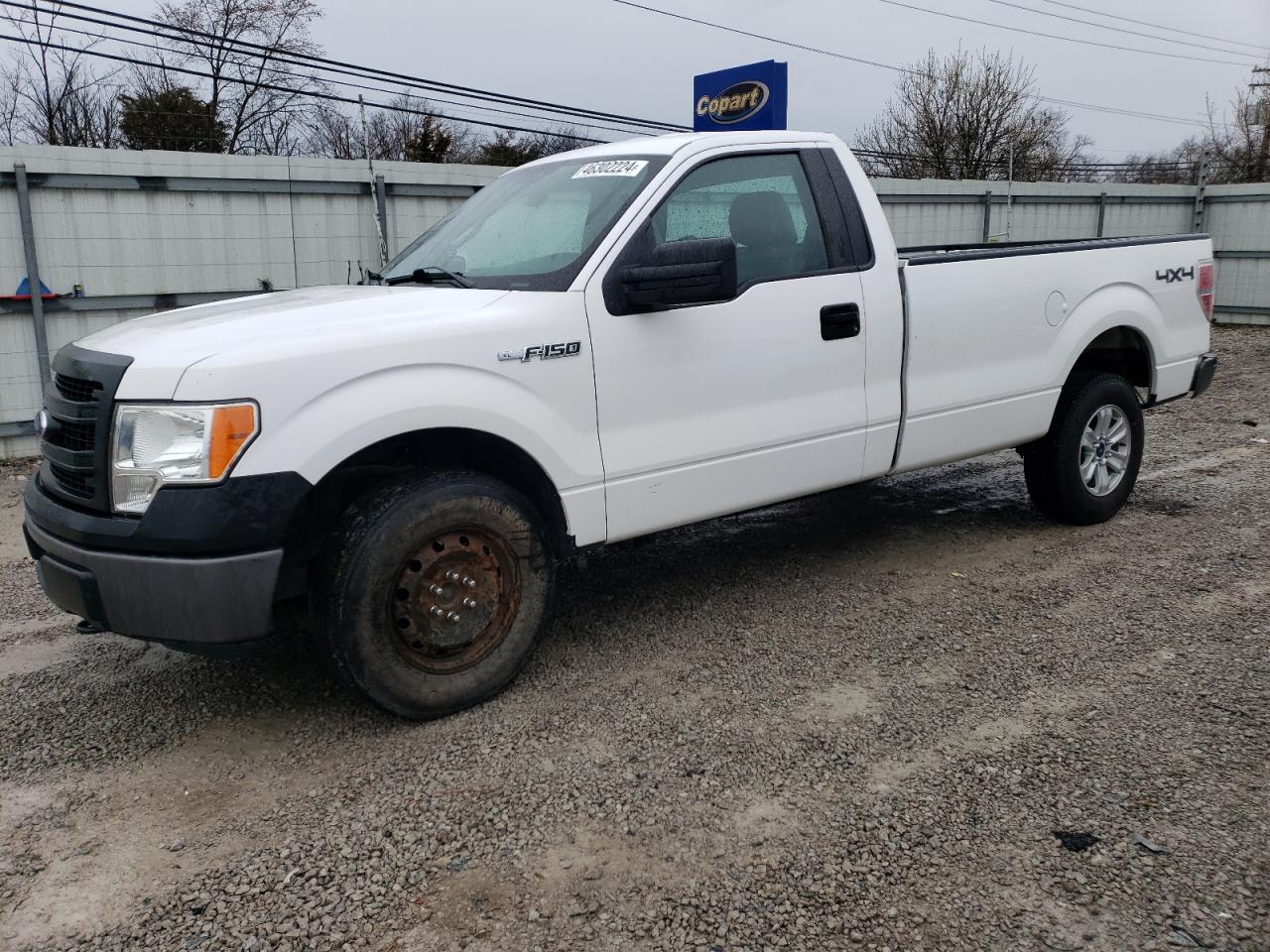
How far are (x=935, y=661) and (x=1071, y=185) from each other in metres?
16.4

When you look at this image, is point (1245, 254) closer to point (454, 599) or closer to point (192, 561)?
point (454, 599)

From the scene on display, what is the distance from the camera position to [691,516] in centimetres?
409

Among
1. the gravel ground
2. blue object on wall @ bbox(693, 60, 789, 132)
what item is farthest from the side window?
blue object on wall @ bbox(693, 60, 789, 132)

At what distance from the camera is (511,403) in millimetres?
3525

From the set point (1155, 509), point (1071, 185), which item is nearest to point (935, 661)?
point (1155, 509)

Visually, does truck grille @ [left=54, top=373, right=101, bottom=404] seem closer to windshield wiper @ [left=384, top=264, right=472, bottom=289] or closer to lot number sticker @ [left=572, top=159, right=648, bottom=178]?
windshield wiper @ [left=384, top=264, right=472, bottom=289]

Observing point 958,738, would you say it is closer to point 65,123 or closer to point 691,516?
point 691,516

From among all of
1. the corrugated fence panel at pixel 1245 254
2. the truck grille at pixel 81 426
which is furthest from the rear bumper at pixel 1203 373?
the corrugated fence panel at pixel 1245 254

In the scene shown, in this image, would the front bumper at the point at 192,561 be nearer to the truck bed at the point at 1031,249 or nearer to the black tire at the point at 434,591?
the black tire at the point at 434,591

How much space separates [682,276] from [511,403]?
0.76m

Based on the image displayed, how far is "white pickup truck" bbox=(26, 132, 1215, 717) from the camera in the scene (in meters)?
3.08

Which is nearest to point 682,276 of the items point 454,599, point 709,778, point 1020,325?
point 454,599

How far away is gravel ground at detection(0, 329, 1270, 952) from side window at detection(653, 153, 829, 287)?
1.57m

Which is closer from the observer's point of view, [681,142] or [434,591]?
[434,591]
